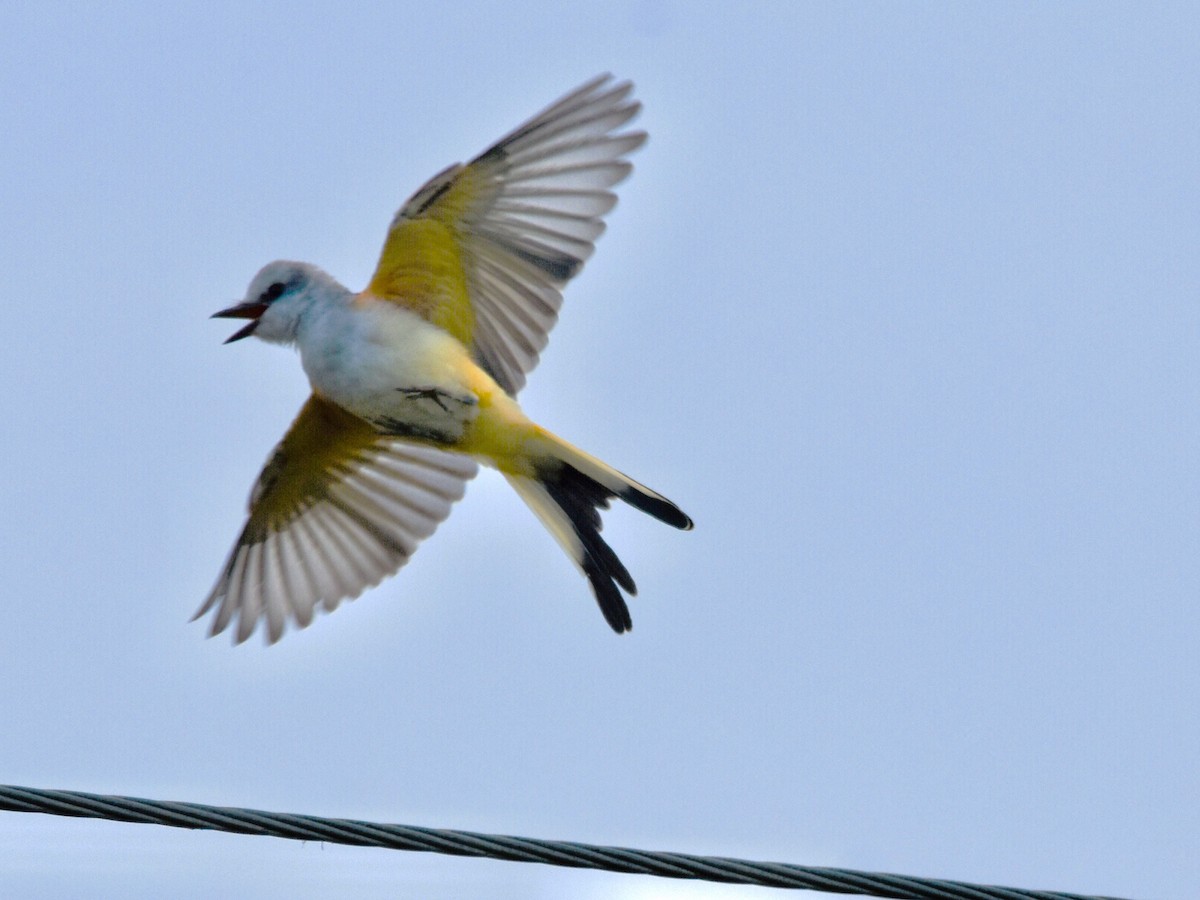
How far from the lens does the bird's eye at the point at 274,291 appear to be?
6.99 meters

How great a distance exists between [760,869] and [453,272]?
13.0 feet

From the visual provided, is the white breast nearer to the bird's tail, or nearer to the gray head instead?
the gray head

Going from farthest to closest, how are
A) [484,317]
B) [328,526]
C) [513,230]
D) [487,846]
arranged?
[328,526], [484,317], [513,230], [487,846]

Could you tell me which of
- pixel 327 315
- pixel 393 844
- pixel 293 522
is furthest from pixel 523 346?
pixel 393 844

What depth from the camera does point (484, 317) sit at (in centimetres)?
719

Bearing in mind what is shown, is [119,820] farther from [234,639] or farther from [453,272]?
[234,639]

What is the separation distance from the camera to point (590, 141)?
22.1ft

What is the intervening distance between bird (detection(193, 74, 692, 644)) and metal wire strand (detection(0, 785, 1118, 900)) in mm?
2850

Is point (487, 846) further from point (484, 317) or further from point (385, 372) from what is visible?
point (484, 317)

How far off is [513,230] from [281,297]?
1006 millimetres

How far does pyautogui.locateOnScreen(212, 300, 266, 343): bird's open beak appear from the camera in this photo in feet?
23.1

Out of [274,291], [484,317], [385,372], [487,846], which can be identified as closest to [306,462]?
[274,291]

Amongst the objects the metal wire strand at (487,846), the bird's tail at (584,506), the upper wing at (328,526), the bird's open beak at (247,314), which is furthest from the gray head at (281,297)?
the metal wire strand at (487,846)

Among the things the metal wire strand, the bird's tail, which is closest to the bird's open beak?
the bird's tail
